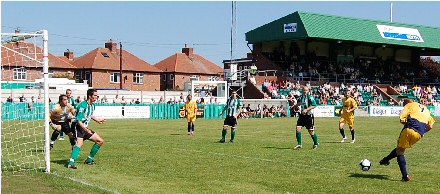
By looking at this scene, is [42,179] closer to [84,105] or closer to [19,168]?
[19,168]

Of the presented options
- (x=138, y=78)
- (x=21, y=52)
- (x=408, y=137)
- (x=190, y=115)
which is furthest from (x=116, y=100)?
(x=408, y=137)

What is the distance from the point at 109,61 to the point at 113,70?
1553 millimetres

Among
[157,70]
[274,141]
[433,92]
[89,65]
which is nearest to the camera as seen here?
[274,141]

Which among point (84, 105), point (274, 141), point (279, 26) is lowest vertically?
point (274, 141)

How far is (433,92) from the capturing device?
68812 millimetres

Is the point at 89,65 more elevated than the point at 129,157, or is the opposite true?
the point at 89,65

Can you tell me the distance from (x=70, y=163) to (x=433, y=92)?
202 ft

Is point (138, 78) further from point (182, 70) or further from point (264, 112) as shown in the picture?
point (264, 112)

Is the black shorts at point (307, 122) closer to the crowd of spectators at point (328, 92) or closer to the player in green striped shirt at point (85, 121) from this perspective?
the player in green striped shirt at point (85, 121)

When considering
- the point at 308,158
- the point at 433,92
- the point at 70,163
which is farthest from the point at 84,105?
the point at 433,92

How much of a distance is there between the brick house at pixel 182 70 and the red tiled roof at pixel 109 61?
96.1 inches

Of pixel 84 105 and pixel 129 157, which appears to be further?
pixel 129 157

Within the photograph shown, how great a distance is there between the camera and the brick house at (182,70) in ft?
298

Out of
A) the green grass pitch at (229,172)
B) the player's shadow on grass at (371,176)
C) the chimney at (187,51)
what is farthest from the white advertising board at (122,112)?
the chimney at (187,51)
